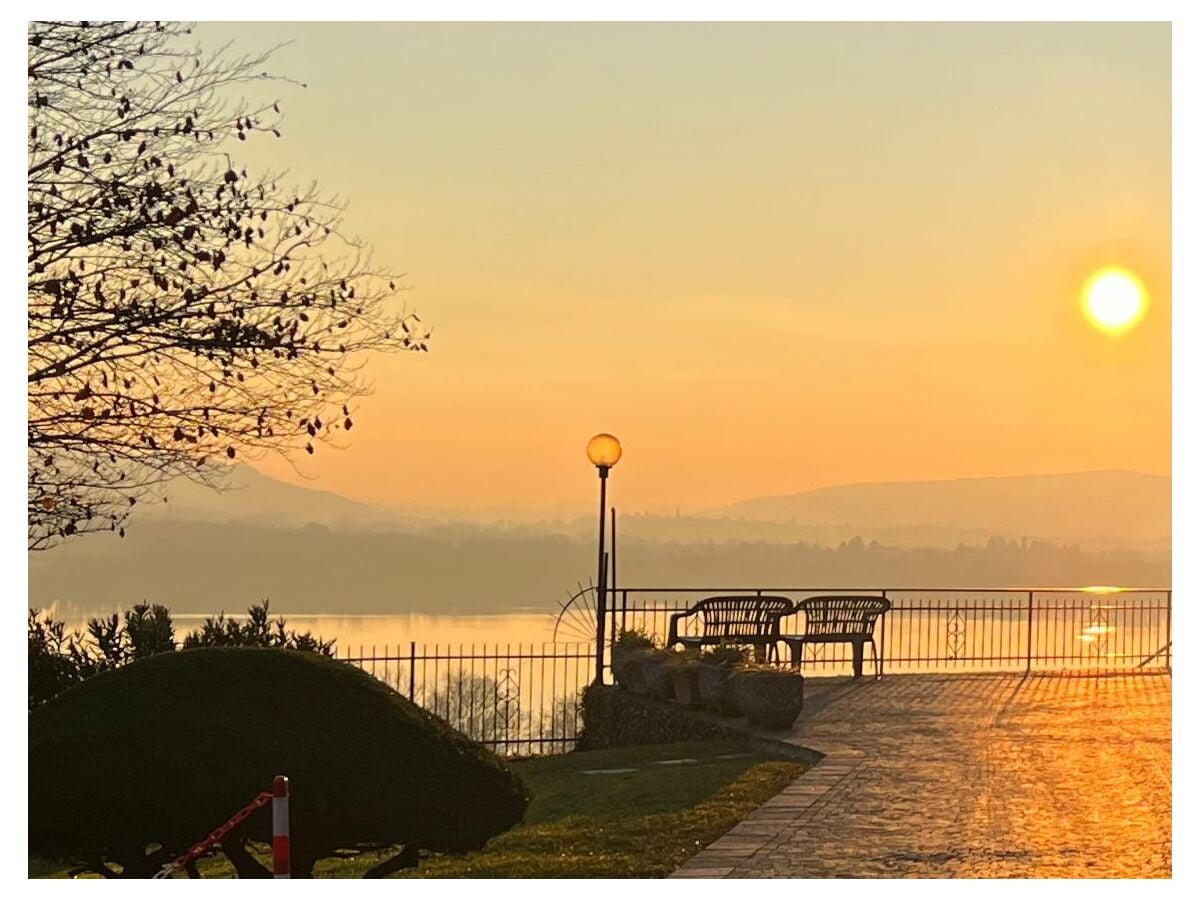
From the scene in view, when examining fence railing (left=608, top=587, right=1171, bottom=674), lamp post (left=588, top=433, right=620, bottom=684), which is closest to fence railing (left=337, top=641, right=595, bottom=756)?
lamp post (left=588, top=433, right=620, bottom=684)

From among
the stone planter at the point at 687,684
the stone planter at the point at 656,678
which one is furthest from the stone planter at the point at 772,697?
the stone planter at the point at 656,678

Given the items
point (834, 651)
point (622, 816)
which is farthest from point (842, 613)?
point (622, 816)

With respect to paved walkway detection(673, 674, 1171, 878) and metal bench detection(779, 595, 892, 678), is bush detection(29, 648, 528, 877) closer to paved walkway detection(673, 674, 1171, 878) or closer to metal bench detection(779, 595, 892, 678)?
paved walkway detection(673, 674, 1171, 878)

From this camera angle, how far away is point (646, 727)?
19062 millimetres

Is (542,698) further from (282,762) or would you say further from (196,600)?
(282,762)

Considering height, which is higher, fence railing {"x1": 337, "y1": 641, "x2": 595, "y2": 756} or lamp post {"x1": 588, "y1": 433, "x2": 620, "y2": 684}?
lamp post {"x1": 588, "y1": 433, "x2": 620, "y2": 684}

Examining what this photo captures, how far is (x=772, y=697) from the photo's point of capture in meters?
16.8

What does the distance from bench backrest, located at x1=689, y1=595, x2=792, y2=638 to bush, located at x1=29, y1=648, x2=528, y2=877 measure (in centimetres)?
1207

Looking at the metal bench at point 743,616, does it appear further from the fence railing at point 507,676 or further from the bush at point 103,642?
the bush at point 103,642

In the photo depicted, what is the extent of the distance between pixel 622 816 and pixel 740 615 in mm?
9012

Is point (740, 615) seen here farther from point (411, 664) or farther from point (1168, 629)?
point (1168, 629)

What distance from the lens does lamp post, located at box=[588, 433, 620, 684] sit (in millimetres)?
20953

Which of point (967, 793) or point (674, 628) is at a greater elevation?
point (674, 628)
